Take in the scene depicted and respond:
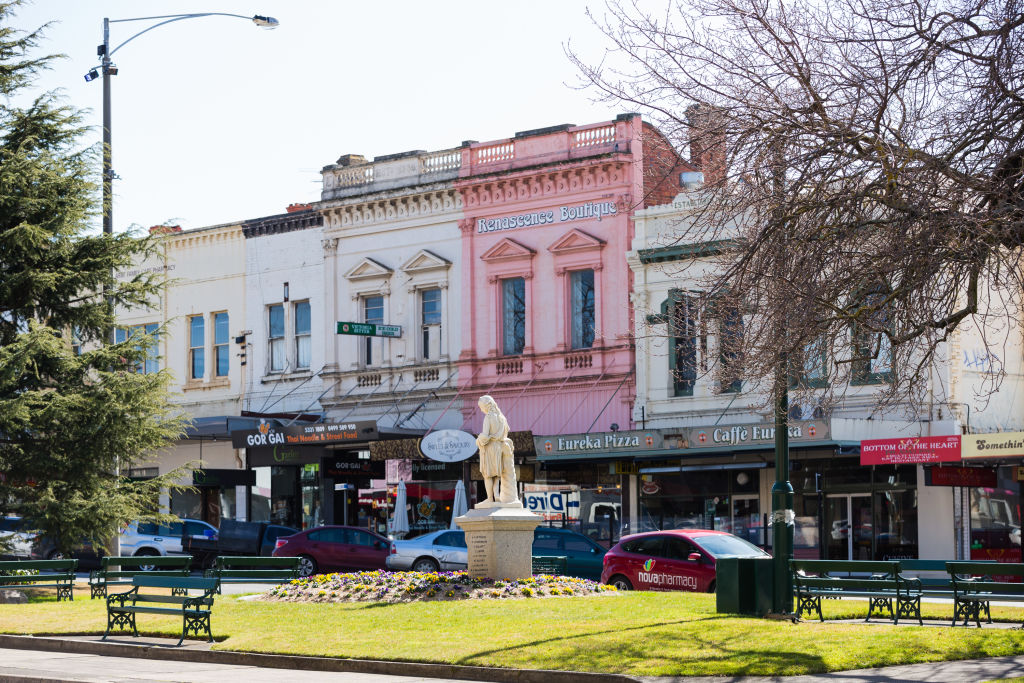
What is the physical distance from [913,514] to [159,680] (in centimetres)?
2137

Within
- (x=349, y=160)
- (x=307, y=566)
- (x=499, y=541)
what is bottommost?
(x=307, y=566)

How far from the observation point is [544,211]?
3816 centimetres

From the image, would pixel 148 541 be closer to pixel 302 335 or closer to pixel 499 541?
pixel 302 335

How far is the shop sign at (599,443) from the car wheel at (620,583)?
7.88 meters

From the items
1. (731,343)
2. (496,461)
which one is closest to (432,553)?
(496,461)

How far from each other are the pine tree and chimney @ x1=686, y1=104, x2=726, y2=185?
46.4ft

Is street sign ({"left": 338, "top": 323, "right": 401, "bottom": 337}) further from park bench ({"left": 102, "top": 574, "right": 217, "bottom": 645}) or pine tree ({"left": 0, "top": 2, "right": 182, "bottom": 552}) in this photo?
park bench ({"left": 102, "top": 574, "right": 217, "bottom": 645})

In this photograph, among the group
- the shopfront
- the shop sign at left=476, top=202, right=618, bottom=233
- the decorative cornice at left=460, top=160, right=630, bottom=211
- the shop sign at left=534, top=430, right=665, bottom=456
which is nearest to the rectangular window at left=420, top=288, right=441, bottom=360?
the shop sign at left=476, top=202, right=618, bottom=233

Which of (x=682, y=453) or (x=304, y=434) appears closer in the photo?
(x=682, y=453)

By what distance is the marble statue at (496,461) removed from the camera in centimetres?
2350

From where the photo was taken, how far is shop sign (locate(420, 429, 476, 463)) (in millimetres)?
35062

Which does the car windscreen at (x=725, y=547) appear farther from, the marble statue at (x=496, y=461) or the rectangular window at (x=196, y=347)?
the rectangular window at (x=196, y=347)

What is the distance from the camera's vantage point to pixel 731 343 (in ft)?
56.8

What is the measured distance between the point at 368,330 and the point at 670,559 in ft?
A: 52.8
